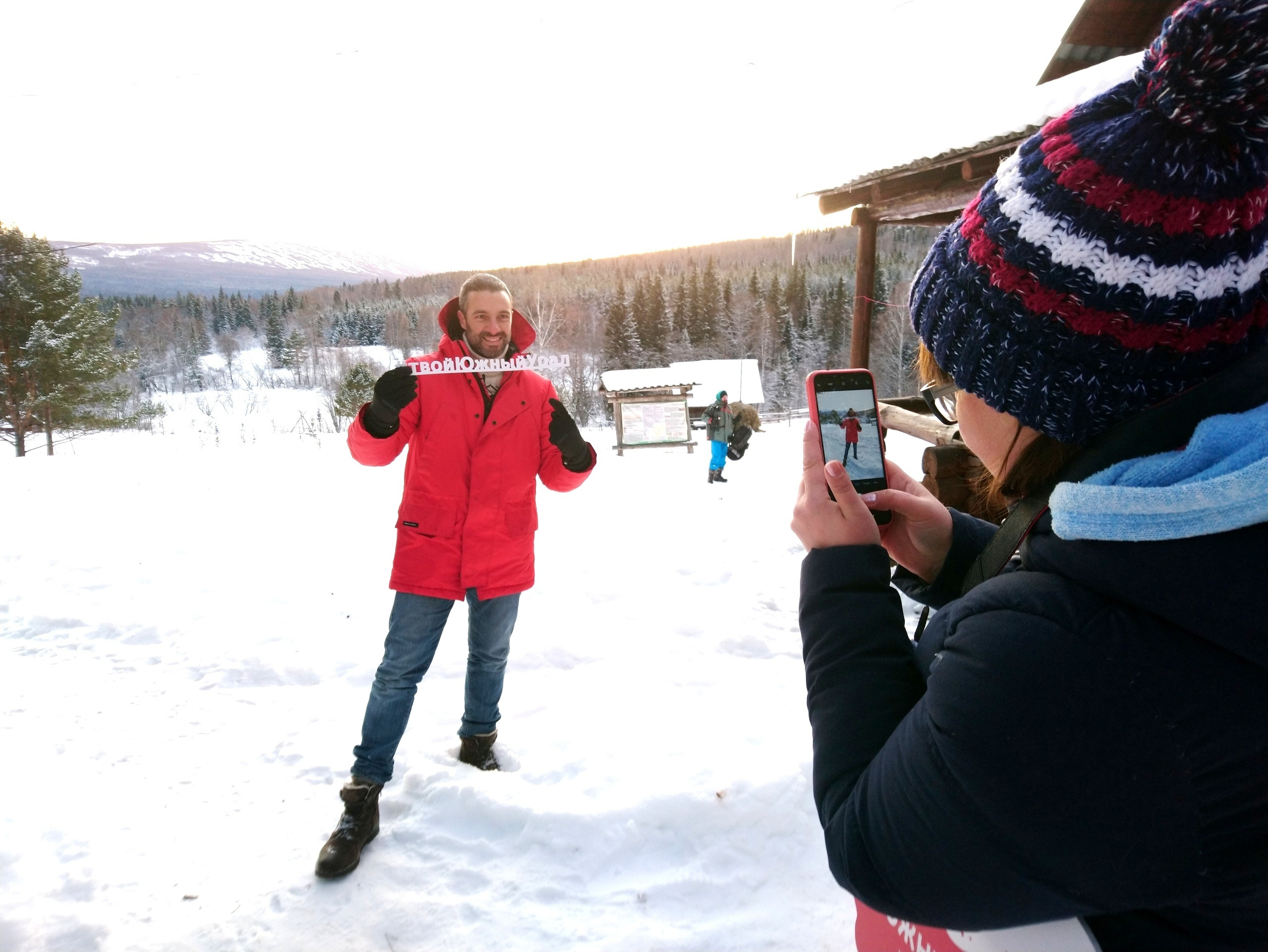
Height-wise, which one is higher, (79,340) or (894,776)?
(79,340)

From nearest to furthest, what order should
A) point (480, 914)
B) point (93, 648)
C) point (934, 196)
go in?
1. point (480, 914)
2. point (93, 648)
3. point (934, 196)

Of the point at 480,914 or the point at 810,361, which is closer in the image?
the point at 480,914

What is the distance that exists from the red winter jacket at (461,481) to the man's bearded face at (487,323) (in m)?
0.08

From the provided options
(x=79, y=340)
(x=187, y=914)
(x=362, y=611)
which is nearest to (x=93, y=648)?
(x=362, y=611)

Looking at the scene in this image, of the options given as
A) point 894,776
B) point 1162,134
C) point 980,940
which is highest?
point 1162,134

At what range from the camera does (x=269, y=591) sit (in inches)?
200

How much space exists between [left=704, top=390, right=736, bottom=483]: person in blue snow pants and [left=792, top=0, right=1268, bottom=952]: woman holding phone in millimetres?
8801

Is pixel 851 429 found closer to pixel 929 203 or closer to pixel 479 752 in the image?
pixel 479 752

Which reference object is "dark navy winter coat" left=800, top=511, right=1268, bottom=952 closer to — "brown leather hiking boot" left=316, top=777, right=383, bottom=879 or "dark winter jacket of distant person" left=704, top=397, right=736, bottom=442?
"brown leather hiking boot" left=316, top=777, right=383, bottom=879

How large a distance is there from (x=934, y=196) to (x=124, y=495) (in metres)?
9.53

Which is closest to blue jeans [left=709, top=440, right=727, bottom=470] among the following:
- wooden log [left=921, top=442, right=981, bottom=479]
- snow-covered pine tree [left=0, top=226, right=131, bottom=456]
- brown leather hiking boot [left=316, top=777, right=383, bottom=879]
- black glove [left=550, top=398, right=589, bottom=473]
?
wooden log [left=921, top=442, right=981, bottom=479]

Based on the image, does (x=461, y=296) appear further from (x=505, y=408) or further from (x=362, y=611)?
(x=362, y=611)

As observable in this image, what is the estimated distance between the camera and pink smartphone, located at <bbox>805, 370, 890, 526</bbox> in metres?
1.25

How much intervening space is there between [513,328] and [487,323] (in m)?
0.24
